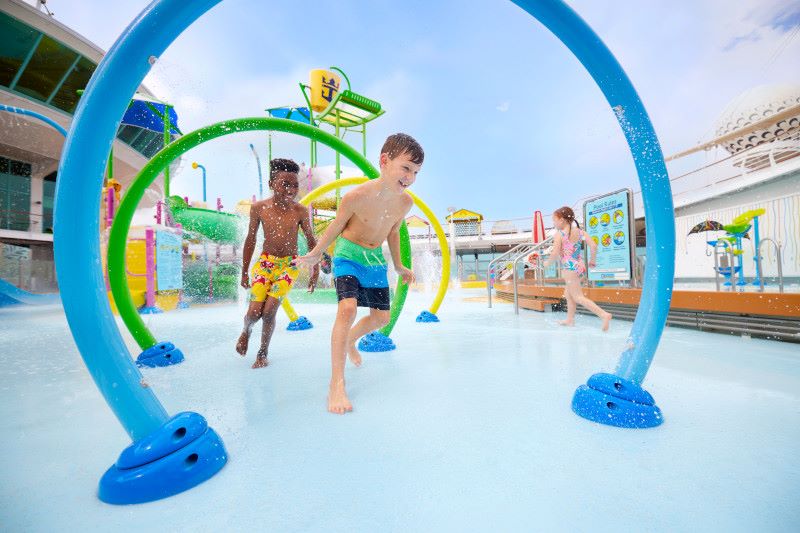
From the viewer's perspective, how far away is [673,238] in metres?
1.66

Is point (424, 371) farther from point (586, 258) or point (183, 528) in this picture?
point (586, 258)

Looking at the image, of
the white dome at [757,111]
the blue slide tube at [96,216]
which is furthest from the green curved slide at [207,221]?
the white dome at [757,111]

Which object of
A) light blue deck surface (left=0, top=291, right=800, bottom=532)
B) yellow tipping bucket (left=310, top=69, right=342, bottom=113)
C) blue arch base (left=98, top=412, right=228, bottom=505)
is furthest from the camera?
yellow tipping bucket (left=310, top=69, right=342, bottom=113)

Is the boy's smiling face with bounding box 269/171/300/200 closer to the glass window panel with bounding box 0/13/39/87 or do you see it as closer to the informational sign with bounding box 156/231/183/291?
the informational sign with bounding box 156/231/183/291

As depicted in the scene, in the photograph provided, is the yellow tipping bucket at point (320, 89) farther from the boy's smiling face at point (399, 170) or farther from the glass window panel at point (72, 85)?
the boy's smiling face at point (399, 170)

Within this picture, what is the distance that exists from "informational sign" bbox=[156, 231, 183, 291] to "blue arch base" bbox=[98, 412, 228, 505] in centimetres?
768

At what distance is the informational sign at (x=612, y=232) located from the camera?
5441 millimetres

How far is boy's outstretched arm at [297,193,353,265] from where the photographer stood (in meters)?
2.01

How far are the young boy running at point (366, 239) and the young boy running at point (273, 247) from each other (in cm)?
78

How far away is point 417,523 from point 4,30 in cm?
1901

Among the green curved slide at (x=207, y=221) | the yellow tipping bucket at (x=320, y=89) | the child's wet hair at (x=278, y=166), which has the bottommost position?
the child's wet hair at (x=278, y=166)

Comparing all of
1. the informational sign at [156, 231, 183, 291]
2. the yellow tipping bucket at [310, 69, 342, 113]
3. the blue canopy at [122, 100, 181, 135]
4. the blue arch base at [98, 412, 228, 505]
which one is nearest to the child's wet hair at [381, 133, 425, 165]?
the blue arch base at [98, 412, 228, 505]

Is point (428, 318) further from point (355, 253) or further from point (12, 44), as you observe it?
point (12, 44)

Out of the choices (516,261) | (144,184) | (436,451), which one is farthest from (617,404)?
(516,261)
